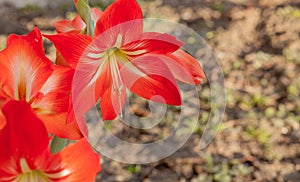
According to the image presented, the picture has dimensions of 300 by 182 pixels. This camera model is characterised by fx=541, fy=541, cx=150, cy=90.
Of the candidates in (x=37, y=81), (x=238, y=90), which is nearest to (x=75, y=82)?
(x=37, y=81)

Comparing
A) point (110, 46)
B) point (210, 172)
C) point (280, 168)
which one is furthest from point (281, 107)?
point (110, 46)

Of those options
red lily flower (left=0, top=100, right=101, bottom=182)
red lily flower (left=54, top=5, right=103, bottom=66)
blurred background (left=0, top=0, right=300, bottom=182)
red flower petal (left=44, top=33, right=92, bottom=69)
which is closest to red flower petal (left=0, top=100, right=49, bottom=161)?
red lily flower (left=0, top=100, right=101, bottom=182)

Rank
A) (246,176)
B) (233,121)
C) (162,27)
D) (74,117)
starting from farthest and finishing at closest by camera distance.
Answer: (162,27), (233,121), (246,176), (74,117)

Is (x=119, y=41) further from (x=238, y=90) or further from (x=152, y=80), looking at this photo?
(x=238, y=90)

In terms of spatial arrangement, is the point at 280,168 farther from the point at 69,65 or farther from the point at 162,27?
the point at 69,65

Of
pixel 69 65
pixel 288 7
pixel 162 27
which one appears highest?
pixel 288 7

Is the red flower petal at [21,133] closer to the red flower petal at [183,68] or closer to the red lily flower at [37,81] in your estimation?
the red lily flower at [37,81]
